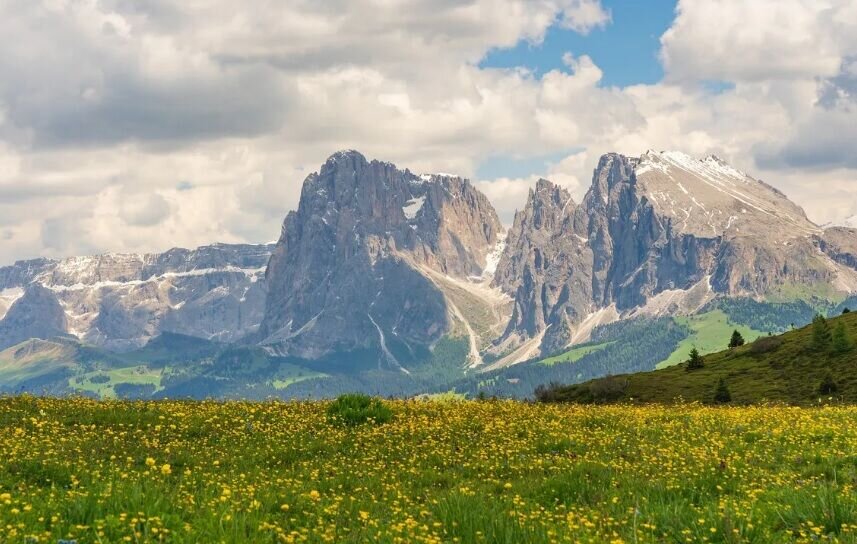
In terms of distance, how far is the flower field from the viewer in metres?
11.2

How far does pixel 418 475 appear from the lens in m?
18.2

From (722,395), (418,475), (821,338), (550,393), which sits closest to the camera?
(418,475)

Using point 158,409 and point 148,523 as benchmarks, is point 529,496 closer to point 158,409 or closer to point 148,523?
point 148,523

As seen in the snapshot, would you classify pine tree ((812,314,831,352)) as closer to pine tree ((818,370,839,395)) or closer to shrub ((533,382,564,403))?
pine tree ((818,370,839,395))

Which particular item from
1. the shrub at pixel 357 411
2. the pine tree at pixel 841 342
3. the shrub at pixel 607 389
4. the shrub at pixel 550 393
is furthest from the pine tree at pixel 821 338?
the shrub at pixel 357 411

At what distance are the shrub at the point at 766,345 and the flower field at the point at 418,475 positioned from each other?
48.1 m

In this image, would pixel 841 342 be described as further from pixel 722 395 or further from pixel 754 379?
pixel 722 395

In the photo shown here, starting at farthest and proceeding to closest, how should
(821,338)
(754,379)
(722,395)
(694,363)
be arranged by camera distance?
(694,363) < (821,338) < (754,379) < (722,395)

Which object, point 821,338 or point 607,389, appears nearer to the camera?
point 821,338

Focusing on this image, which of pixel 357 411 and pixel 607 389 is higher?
pixel 357 411

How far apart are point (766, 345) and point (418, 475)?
6762 centimetres

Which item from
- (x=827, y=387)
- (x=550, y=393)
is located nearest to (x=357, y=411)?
(x=827, y=387)

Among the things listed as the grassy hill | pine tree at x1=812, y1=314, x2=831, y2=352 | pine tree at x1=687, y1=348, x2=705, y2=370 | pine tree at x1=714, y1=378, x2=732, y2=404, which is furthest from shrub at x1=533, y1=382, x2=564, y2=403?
pine tree at x1=812, y1=314, x2=831, y2=352

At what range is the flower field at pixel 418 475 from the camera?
36.9 feet
